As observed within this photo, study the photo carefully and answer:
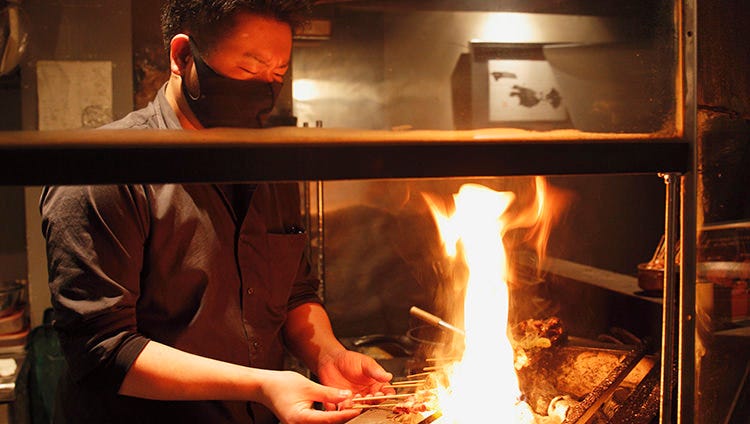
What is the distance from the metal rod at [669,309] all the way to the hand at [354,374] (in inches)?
32.8

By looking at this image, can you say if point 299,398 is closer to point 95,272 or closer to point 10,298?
point 95,272

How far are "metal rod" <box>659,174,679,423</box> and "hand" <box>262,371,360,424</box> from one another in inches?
31.4

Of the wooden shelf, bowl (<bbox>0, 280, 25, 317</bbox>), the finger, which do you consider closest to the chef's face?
the wooden shelf

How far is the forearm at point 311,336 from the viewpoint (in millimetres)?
2457

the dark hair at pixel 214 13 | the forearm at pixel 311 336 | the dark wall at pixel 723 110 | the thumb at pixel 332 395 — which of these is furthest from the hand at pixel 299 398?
the dark wall at pixel 723 110

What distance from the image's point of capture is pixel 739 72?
1.79 m

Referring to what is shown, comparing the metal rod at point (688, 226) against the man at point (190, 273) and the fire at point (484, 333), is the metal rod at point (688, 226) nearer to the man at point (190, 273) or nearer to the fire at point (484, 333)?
the fire at point (484, 333)

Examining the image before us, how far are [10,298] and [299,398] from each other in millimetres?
3145

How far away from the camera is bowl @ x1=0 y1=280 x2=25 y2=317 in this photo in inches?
160

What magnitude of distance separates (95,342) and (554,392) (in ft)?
5.49

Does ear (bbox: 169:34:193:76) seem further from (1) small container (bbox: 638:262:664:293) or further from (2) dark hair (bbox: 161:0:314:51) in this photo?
(1) small container (bbox: 638:262:664:293)

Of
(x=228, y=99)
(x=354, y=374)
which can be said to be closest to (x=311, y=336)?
(x=354, y=374)

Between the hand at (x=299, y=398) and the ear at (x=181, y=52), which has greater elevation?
the ear at (x=181, y=52)

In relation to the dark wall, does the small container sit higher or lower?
lower
